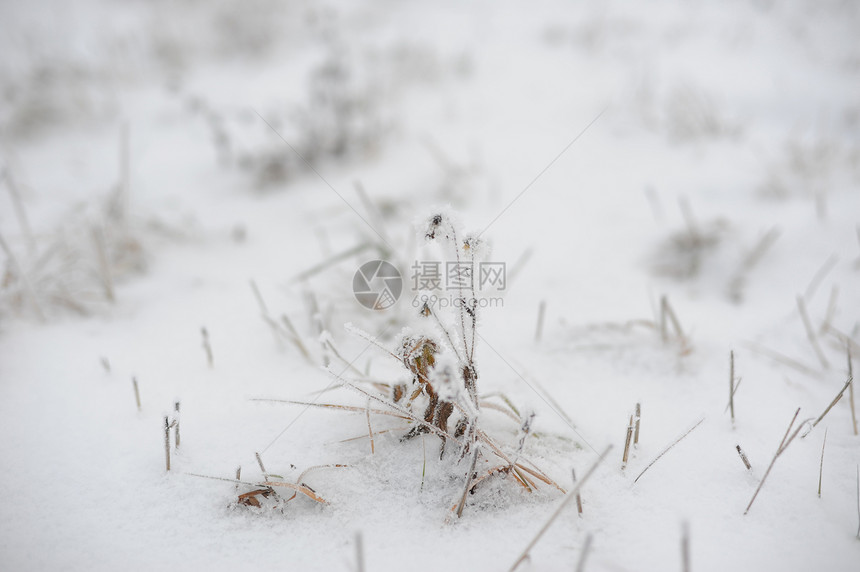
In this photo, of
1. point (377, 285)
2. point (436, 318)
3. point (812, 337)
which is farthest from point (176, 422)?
point (812, 337)

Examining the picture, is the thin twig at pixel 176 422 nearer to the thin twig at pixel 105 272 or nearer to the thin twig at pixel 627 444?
the thin twig at pixel 105 272

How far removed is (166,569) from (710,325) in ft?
5.22

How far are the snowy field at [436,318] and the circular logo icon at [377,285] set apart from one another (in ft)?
0.06

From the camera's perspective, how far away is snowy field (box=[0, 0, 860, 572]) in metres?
0.88

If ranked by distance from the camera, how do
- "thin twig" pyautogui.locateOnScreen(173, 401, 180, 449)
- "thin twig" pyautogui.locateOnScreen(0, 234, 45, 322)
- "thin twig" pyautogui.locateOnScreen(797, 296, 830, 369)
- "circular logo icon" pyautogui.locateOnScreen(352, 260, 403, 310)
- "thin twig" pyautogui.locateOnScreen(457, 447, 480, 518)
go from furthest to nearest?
1. "circular logo icon" pyautogui.locateOnScreen(352, 260, 403, 310)
2. "thin twig" pyautogui.locateOnScreen(0, 234, 45, 322)
3. "thin twig" pyautogui.locateOnScreen(797, 296, 830, 369)
4. "thin twig" pyautogui.locateOnScreen(173, 401, 180, 449)
5. "thin twig" pyautogui.locateOnScreen(457, 447, 480, 518)

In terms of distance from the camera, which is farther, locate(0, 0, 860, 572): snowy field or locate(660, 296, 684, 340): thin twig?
locate(660, 296, 684, 340): thin twig

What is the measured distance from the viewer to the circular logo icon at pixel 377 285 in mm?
1559

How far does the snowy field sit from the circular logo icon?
0.02 m

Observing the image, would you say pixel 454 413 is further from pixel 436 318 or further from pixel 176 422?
pixel 176 422

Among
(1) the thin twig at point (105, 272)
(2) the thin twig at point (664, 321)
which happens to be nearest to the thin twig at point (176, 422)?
(1) the thin twig at point (105, 272)

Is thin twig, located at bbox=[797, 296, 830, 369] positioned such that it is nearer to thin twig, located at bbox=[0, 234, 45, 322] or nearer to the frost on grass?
the frost on grass

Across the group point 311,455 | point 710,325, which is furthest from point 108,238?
point 710,325

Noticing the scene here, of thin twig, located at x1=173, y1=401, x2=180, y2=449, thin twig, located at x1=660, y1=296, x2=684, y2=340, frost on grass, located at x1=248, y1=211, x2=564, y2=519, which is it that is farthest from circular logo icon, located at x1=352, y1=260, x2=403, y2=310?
thin twig, located at x1=660, y1=296, x2=684, y2=340

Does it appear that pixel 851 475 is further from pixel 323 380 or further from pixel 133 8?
pixel 133 8
